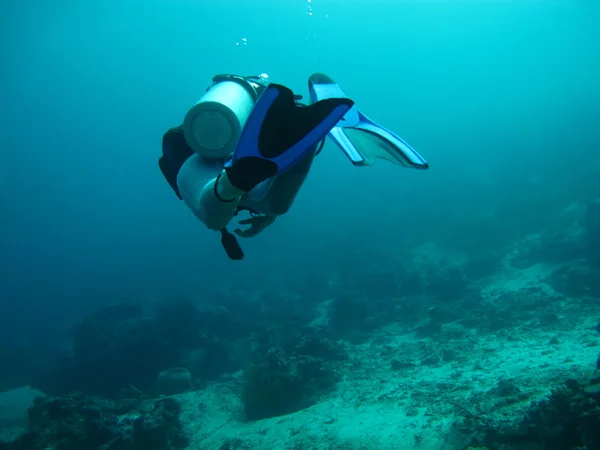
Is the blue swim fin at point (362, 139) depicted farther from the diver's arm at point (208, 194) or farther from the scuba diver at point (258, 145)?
the diver's arm at point (208, 194)

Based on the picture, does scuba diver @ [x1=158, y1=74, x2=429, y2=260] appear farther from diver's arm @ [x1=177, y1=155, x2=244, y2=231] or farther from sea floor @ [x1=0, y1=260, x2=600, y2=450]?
sea floor @ [x1=0, y1=260, x2=600, y2=450]

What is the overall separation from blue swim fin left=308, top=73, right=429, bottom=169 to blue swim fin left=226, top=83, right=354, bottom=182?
812 mm

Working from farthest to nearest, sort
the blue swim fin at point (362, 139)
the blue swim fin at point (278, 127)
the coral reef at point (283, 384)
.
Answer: the coral reef at point (283, 384) < the blue swim fin at point (362, 139) < the blue swim fin at point (278, 127)

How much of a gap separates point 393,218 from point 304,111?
3354cm

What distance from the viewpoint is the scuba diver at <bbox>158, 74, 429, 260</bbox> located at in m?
1.98

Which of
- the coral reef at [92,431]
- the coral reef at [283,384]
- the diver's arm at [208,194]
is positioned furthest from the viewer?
the coral reef at [283,384]

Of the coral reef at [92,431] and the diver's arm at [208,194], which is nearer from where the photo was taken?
the diver's arm at [208,194]

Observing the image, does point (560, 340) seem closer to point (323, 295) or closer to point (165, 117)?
point (323, 295)

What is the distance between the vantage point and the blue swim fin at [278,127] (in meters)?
1.95

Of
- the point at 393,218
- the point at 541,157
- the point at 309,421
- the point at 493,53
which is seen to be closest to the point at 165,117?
the point at 393,218

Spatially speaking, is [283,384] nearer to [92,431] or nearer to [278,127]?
[92,431]

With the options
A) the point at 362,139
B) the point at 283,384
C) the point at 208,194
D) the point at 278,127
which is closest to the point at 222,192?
the point at 208,194

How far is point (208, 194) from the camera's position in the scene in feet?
7.60

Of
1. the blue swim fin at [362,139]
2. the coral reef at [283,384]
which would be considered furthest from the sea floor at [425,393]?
the blue swim fin at [362,139]
